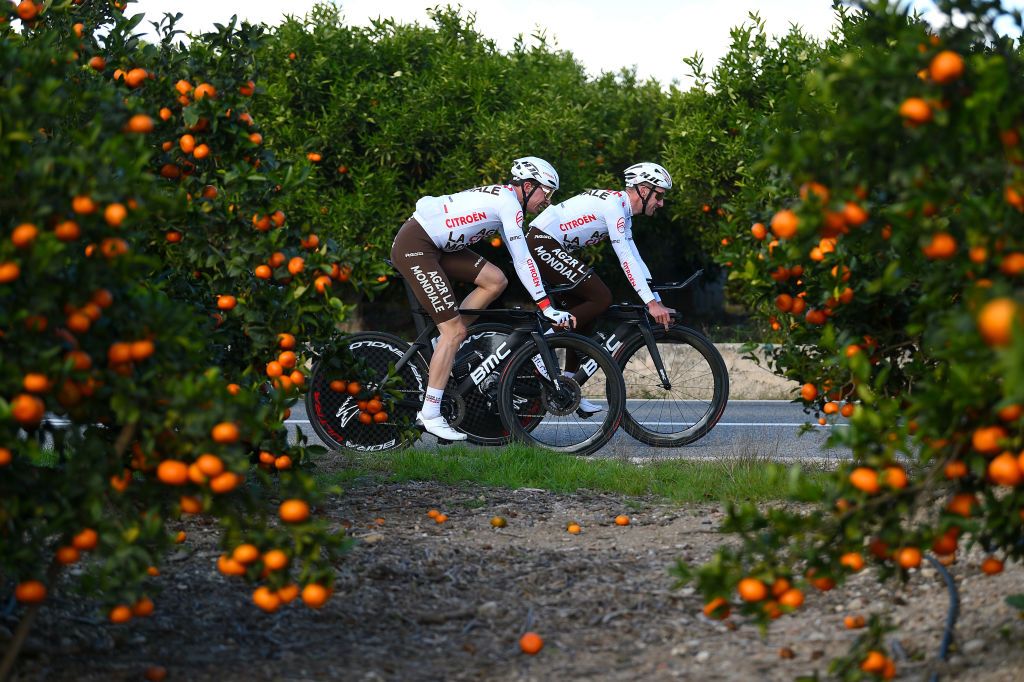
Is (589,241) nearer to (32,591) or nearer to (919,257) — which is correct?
(919,257)

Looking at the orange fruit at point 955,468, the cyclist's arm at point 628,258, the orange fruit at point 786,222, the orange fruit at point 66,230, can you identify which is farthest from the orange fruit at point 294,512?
the cyclist's arm at point 628,258

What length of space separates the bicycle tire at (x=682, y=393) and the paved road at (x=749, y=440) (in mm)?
119

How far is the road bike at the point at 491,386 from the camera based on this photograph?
687 centimetres

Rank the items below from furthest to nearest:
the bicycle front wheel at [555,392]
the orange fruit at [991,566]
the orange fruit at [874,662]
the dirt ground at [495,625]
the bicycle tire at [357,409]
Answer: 1. the bicycle tire at [357,409]
2. the bicycle front wheel at [555,392]
3. the dirt ground at [495,625]
4. the orange fruit at [991,566]
5. the orange fruit at [874,662]

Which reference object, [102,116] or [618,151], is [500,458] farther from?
[618,151]

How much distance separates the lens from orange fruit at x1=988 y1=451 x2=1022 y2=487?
8.13 feet

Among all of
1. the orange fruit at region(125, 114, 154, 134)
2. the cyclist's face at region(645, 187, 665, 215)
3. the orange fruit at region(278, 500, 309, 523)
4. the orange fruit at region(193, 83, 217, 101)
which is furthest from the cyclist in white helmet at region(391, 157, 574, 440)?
the orange fruit at region(278, 500, 309, 523)

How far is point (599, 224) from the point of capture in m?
7.17

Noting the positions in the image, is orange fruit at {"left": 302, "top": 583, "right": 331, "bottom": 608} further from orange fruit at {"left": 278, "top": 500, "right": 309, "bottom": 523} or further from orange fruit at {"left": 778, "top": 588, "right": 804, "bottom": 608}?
orange fruit at {"left": 778, "top": 588, "right": 804, "bottom": 608}

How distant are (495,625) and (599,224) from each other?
392 cm

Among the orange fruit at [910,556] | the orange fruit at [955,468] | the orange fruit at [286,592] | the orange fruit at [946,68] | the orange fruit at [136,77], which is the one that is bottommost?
the orange fruit at [286,592]

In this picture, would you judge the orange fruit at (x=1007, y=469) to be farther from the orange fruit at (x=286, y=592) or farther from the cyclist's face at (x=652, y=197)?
the cyclist's face at (x=652, y=197)

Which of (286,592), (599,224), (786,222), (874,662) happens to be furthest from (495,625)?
(599,224)

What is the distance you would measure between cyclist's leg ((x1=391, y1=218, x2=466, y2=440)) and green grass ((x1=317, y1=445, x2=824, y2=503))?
36 centimetres
